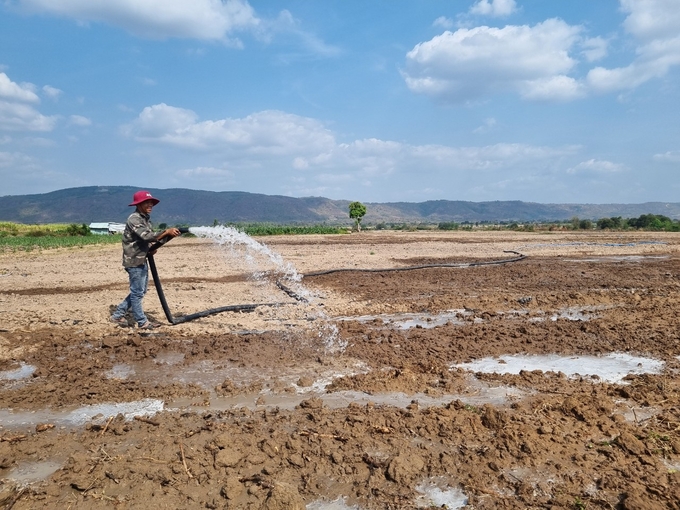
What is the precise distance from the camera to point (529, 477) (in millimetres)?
3402

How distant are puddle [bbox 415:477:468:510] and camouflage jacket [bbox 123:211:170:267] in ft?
18.0

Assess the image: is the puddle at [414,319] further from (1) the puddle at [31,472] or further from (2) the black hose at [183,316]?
(1) the puddle at [31,472]

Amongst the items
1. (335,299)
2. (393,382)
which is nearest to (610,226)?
(335,299)

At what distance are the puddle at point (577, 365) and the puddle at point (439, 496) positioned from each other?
8.73 ft

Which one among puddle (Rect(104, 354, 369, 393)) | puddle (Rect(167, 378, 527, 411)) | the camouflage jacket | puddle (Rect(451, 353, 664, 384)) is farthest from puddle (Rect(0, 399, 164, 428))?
puddle (Rect(451, 353, 664, 384))

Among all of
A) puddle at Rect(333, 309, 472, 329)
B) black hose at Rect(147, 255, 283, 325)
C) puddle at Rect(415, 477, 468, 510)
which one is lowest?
puddle at Rect(415, 477, 468, 510)

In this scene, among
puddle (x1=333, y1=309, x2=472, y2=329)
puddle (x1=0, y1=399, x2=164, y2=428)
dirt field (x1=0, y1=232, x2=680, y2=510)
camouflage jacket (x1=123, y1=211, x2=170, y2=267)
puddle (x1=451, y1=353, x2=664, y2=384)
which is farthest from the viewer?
puddle (x1=333, y1=309, x2=472, y2=329)

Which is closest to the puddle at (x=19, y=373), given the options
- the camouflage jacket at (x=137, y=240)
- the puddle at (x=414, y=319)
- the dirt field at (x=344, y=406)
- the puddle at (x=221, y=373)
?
the dirt field at (x=344, y=406)

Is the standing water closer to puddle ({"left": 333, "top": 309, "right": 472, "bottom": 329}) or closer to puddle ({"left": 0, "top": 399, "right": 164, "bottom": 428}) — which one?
puddle ({"left": 333, "top": 309, "right": 472, "bottom": 329})

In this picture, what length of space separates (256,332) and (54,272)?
12.2 meters

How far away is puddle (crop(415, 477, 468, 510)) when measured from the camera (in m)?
3.11

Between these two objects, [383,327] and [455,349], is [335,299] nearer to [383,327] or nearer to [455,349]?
[383,327]

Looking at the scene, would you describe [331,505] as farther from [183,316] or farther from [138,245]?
[183,316]

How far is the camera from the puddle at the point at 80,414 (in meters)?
4.43
